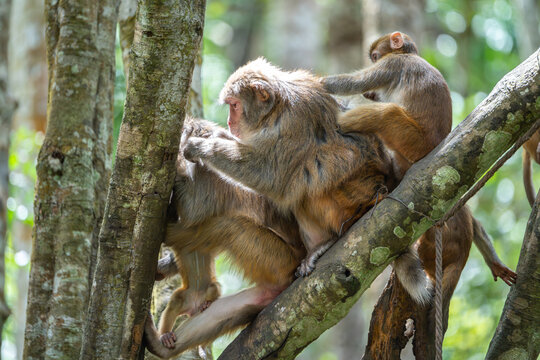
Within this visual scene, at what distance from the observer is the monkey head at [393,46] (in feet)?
21.0

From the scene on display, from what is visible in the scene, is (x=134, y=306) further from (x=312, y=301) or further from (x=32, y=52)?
(x=32, y=52)

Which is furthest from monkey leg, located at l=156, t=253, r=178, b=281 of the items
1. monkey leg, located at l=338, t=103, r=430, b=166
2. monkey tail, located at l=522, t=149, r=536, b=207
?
monkey tail, located at l=522, t=149, r=536, b=207

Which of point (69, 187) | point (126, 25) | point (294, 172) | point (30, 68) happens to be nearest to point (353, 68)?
point (30, 68)

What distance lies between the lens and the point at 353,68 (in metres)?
14.2

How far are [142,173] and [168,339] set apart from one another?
57.1 inches

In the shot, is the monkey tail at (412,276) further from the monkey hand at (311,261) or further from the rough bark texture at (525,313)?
the rough bark texture at (525,313)

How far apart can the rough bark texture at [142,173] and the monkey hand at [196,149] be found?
82 centimetres

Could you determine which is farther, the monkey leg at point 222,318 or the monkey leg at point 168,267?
the monkey leg at point 168,267

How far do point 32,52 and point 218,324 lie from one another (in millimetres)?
8974

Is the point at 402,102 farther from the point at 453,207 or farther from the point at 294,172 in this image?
the point at 453,207

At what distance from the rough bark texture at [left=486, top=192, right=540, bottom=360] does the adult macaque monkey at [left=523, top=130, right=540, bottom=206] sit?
1.51 meters

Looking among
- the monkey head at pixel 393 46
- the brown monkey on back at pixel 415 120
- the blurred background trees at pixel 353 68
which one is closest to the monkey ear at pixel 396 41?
the monkey head at pixel 393 46

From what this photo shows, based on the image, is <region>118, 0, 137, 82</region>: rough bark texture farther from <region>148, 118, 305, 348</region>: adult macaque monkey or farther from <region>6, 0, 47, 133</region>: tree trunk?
<region>6, 0, 47, 133</region>: tree trunk

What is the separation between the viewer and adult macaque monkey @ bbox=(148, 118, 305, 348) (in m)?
5.03
